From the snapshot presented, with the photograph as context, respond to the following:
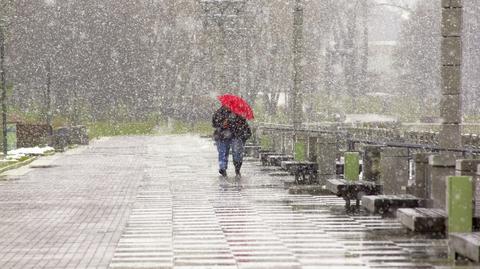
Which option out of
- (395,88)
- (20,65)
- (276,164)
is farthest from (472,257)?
(395,88)

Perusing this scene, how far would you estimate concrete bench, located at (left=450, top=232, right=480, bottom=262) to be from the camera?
31.6 ft

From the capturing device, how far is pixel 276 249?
12570mm

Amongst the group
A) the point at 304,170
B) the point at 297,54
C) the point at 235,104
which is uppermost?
the point at 297,54

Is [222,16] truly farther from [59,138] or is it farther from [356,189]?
[356,189]

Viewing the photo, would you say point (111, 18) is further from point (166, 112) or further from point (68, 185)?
point (68, 185)

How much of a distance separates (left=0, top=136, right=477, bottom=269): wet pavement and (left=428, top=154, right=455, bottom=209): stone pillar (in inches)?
21.9

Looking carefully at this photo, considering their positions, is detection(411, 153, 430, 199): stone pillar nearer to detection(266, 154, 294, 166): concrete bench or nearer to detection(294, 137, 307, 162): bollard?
detection(294, 137, 307, 162): bollard

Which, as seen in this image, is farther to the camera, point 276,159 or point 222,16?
point 222,16

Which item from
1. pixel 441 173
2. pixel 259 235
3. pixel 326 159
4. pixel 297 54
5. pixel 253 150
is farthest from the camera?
pixel 253 150

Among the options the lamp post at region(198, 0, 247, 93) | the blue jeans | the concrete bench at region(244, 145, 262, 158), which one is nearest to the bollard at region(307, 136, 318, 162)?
the blue jeans

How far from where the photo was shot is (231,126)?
2578 cm

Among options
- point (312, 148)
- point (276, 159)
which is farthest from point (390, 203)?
point (276, 159)

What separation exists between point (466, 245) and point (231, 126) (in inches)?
632

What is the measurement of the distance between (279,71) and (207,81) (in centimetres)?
614
